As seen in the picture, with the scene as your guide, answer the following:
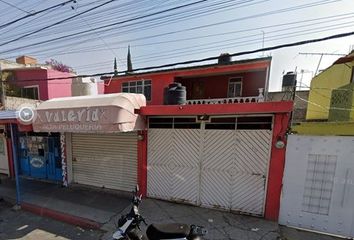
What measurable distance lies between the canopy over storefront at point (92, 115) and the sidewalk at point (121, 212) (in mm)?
2434

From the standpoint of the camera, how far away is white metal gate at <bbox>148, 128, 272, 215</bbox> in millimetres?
5891

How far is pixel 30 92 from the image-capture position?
1809 centimetres

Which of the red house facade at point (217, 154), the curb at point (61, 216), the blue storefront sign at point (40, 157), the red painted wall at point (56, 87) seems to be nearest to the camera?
the red house facade at point (217, 154)

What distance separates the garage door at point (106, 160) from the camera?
778 cm

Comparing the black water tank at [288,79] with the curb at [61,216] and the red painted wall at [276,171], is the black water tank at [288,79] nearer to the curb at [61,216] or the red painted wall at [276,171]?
the red painted wall at [276,171]

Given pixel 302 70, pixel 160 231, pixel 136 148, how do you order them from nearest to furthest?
pixel 160 231 → pixel 136 148 → pixel 302 70

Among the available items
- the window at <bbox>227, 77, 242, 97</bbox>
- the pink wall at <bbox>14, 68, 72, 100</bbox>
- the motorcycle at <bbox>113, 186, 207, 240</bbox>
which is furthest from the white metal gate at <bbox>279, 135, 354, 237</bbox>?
the pink wall at <bbox>14, 68, 72, 100</bbox>

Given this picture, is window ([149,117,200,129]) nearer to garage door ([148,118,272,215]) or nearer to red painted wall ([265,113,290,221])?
garage door ([148,118,272,215])

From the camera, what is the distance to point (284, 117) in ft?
17.9

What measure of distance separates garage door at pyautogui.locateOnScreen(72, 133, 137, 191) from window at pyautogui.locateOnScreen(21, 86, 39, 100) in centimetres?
1208

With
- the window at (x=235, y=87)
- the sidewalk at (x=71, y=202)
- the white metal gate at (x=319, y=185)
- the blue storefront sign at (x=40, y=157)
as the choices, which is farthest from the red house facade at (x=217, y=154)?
the blue storefront sign at (x=40, y=157)

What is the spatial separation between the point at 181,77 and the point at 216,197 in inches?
295

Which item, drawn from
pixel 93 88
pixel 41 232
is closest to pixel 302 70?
pixel 93 88

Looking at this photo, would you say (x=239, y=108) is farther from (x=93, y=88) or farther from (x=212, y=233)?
(x=93, y=88)
